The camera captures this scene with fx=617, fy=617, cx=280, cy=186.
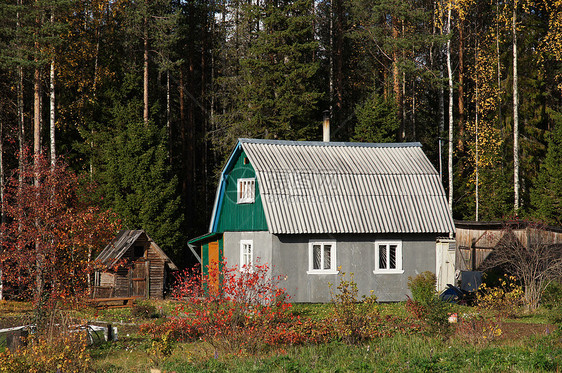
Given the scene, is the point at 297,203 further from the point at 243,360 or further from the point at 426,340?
the point at 243,360

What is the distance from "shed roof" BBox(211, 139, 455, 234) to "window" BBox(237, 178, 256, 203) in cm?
104

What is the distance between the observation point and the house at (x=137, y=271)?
26562mm

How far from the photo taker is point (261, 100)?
105 ft

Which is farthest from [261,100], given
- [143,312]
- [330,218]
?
[143,312]

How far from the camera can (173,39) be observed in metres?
31.2

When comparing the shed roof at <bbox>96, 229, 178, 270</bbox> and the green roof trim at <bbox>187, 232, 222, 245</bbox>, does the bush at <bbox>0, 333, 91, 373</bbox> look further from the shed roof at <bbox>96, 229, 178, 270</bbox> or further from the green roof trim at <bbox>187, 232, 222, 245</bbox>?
the green roof trim at <bbox>187, 232, 222, 245</bbox>

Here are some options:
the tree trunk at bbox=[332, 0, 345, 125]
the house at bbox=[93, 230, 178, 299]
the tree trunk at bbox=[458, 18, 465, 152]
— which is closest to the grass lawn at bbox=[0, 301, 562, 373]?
the house at bbox=[93, 230, 178, 299]

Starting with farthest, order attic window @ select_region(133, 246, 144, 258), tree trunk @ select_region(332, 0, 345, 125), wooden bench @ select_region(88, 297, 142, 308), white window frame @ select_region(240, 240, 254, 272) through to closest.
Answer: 1. tree trunk @ select_region(332, 0, 345, 125)
2. attic window @ select_region(133, 246, 144, 258)
3. white window frame @ select_region(240, 240, 254, 272)
4. wooden bench @ select_region(88, 297, 142, 308)

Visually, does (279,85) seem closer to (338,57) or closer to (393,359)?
(338,57)

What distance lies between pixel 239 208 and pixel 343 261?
463cm

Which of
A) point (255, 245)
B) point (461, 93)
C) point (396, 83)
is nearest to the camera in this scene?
point (255, 245)

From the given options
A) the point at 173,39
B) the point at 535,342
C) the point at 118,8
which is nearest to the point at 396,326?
the point at 535,342

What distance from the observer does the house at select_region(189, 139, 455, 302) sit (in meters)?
22.5

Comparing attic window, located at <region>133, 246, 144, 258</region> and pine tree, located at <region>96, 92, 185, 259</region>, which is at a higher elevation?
pine tree, located at <region>96, 92, 185, 259</region>
